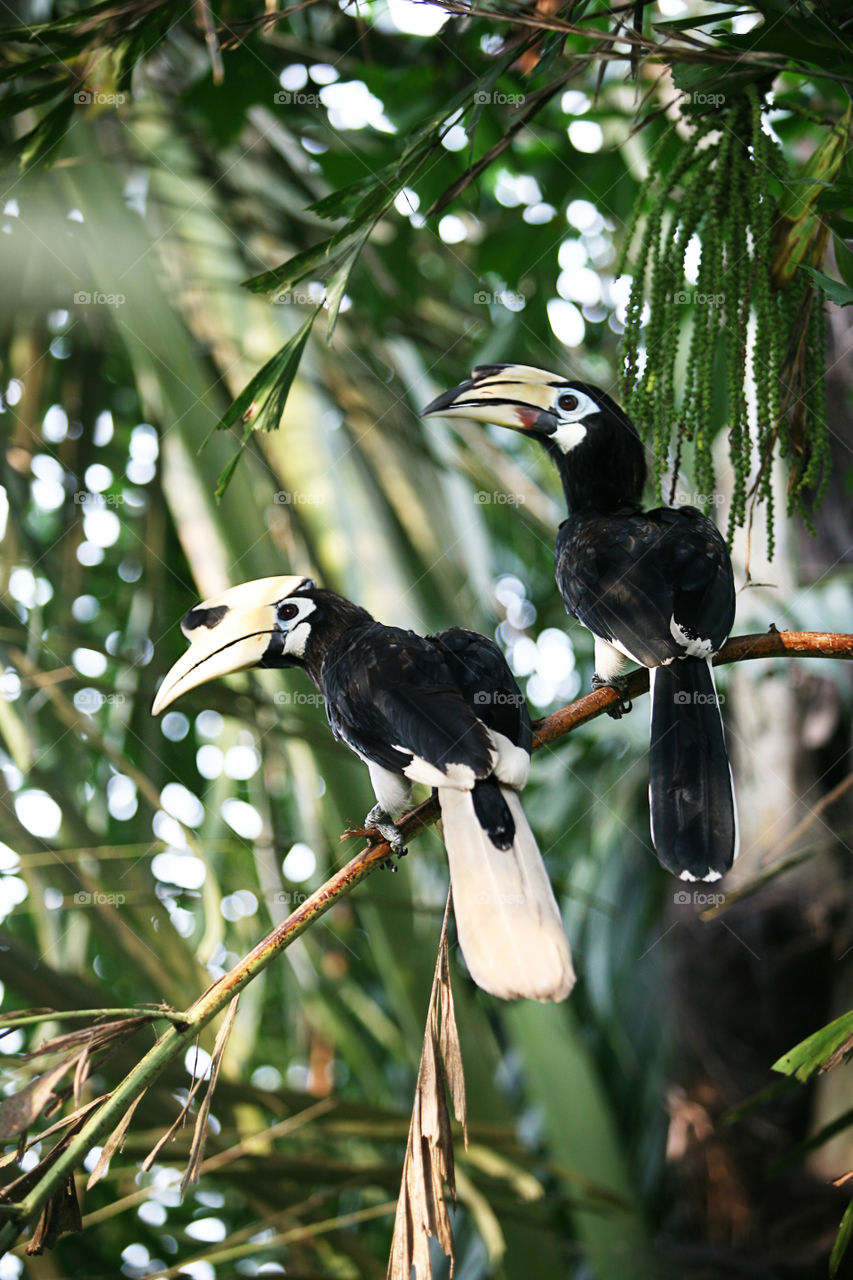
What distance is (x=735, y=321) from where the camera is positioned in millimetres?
1303

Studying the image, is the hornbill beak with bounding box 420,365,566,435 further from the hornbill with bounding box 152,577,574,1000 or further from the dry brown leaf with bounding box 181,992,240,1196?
the dry brown leaf with bounding box 181,992,240,1196

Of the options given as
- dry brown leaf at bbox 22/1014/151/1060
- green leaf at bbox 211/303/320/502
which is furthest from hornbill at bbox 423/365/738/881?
dry brown leaf at bbox 22/1014/151/1060

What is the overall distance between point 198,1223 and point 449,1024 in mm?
2072

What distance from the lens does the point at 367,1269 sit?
208 cm

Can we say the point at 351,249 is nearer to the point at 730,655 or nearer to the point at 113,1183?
the point at 730,655

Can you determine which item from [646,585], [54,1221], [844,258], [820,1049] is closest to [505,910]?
[820,1049]

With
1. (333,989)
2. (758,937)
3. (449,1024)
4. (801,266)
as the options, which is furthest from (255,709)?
(758,937)

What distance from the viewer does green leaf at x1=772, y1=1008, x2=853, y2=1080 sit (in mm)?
1099

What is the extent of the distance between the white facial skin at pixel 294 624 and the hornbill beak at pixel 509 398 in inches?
12.6

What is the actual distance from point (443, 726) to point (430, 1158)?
42 cm

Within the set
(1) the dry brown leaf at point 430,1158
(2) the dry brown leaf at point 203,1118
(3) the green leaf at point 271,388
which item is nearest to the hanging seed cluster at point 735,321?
(3) the green leaf at point 271,388

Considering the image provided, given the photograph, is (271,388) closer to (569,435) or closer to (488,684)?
(488,684)

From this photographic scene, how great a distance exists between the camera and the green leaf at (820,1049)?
1.10 m

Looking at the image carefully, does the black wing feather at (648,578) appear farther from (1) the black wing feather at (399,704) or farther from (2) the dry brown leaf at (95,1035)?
(2) the dry brown leaf at (95,1035)
